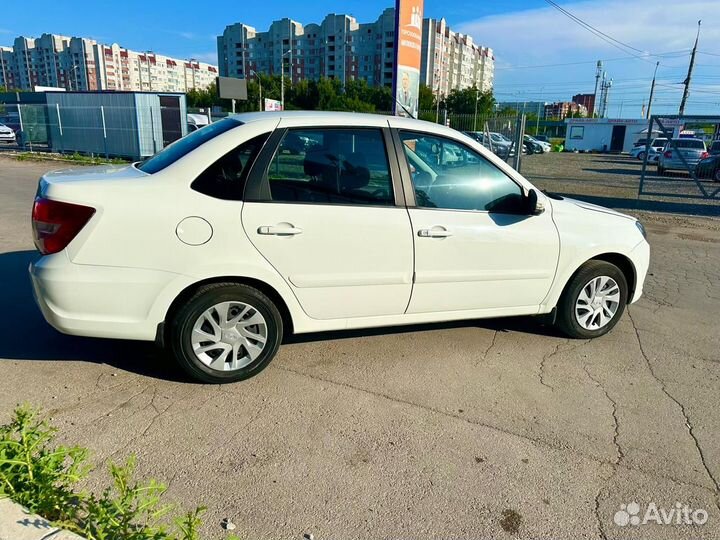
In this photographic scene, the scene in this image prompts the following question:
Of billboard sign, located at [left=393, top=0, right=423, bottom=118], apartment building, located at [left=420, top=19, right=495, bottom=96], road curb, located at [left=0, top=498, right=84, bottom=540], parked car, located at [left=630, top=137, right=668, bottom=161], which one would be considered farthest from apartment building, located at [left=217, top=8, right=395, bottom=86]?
road curb, located at [left=0, top=498, right=84, bottom=540]

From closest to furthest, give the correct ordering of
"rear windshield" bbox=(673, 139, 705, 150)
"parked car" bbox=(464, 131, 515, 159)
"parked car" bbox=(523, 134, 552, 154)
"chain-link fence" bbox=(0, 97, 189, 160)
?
"parked car" bbox=(464, 131, 515, 159) → "chain-link fence" bbox=(0, 97, 189, 160) → "rear windshield" bbox=(673, 139, 705, 150) → "parked car" bbox=(523, 134, 552, 154)

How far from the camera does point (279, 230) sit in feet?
10.8

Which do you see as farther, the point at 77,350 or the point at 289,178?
the point at 77,350

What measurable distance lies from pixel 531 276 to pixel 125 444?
3.00m

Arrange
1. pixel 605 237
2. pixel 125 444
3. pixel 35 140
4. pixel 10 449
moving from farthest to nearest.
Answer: pixel 35 140 → pixel 605 237 → pixel 125 444 → pixel 10 449

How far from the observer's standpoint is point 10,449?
227cm

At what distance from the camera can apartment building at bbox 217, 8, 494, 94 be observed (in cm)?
10847

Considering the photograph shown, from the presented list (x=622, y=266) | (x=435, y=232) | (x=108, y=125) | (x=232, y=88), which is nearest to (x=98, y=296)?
(x=435, y=232)

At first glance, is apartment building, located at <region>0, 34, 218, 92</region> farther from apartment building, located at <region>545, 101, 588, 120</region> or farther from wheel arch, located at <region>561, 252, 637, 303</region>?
wheel arch, located at <region>561, 252, 637, 303</region>

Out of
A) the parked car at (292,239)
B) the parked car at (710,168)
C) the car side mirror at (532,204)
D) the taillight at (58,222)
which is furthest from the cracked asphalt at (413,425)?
the parked car at (710,168)

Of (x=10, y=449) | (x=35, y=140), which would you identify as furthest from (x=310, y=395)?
(x=35, y=140)

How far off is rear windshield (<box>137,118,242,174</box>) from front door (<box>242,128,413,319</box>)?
0.45 m

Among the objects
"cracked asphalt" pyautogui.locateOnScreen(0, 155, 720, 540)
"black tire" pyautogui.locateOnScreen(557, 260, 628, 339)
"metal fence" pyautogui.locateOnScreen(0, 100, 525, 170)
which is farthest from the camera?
"metal fence" pyautogui.locateOnScreen(0, 100, 525, 170)

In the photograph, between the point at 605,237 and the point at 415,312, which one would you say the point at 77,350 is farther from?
the point at 605,237
